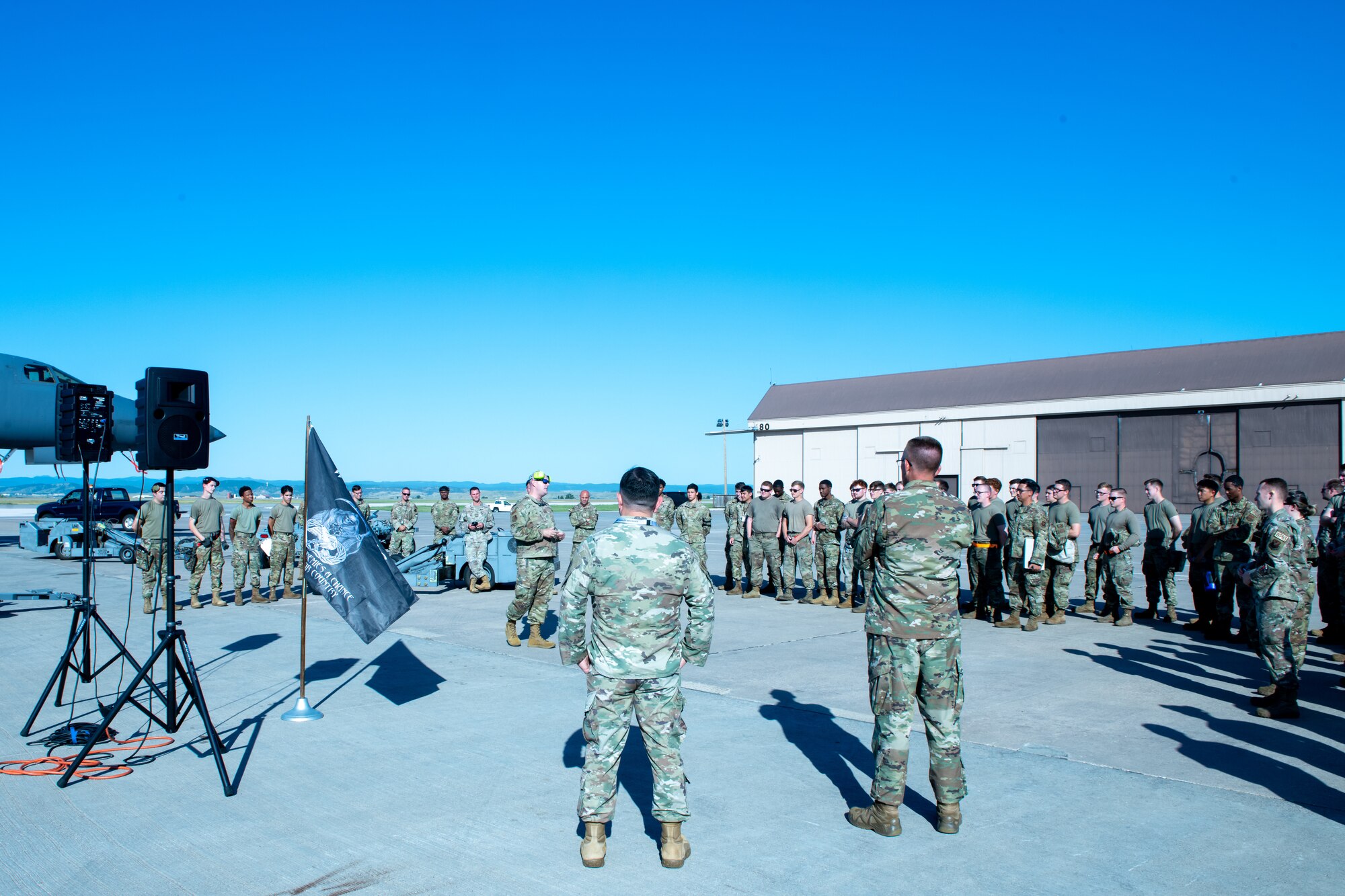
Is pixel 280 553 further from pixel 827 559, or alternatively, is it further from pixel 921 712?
pixel 921 712

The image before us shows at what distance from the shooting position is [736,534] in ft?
52.0

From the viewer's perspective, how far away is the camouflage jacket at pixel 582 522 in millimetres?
15586

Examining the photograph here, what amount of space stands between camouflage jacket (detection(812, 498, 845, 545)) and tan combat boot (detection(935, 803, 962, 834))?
9.50 metres

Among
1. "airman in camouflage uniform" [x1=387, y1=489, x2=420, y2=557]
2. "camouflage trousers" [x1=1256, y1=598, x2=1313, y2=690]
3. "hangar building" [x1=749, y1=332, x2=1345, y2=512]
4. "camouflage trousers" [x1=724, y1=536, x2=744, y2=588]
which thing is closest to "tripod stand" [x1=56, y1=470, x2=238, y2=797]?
"camouflage trousers" [x1=1256, y1=598, x2=1313, y2=690]

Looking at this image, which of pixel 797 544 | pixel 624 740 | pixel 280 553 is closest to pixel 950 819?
pixel 624 740

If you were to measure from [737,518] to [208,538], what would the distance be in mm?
8434

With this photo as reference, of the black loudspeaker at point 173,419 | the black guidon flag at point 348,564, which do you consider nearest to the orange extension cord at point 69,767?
the black guidon flag at point 348,564

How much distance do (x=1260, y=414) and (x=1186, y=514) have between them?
4.44 metres

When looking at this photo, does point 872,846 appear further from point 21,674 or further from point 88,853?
point 21,674

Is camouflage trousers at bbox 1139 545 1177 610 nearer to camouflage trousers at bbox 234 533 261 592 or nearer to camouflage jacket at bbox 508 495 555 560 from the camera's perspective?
camouflage jacket at bbox 508 495 555 560

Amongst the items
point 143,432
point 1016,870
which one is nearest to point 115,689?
point 143,432

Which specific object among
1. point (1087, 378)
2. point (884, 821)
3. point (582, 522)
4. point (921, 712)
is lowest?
point (884, 821)

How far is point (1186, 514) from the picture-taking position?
34656 mm

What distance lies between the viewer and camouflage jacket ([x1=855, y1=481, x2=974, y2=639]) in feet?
15.1
